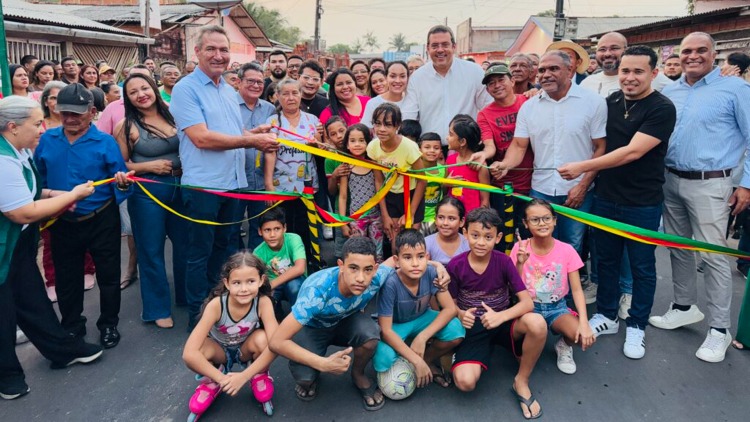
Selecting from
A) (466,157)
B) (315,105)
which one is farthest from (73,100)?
(466,157)

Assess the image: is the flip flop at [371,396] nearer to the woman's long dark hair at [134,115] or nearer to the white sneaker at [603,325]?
the white sneaker at [603,325]

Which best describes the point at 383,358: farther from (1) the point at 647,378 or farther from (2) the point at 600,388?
(1) the point at 647,378

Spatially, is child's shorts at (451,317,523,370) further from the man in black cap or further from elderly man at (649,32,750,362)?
the man in black cap

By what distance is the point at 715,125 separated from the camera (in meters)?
3.58

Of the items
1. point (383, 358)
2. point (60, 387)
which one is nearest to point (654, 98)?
point (383, 358)

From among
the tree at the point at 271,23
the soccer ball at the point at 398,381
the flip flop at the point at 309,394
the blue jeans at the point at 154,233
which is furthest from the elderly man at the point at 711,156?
the tree at the point at 271,23

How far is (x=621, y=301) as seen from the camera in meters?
4.30

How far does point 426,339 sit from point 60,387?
237 centimetres

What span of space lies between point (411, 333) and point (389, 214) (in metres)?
1.36

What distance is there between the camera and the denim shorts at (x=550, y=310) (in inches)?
134

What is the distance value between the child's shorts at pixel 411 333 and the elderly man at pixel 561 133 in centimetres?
138

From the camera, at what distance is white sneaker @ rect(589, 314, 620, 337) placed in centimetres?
387

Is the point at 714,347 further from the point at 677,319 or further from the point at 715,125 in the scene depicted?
the point at 715,125

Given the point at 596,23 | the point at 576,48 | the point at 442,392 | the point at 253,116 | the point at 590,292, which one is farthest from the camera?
the point at 596,23
